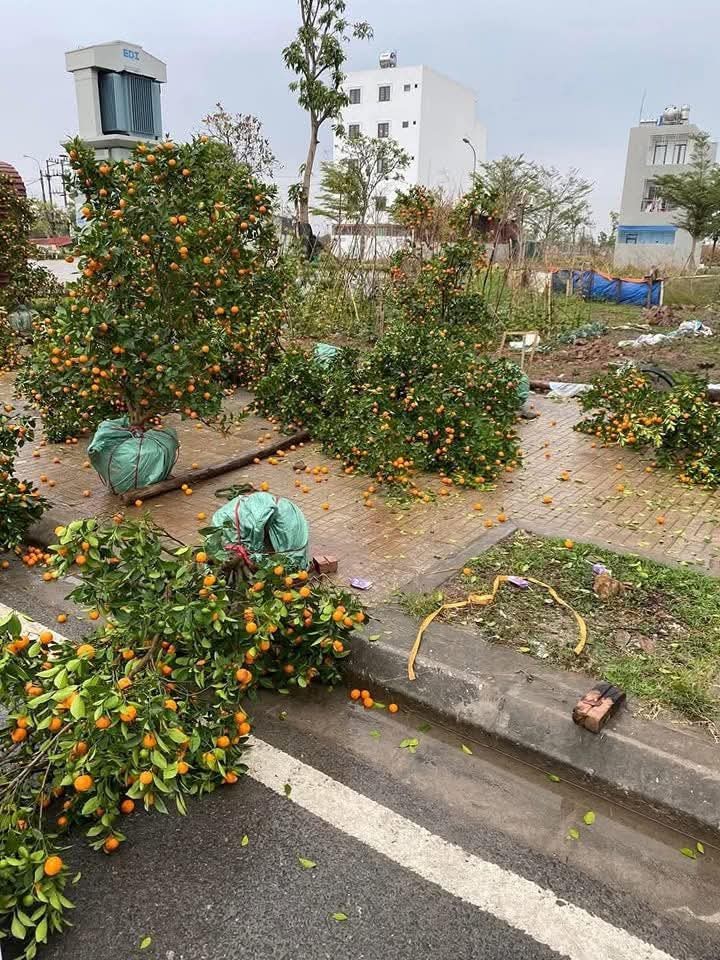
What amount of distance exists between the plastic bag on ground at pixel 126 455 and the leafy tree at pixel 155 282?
0.44ft

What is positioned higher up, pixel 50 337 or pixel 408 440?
pixel 50 337

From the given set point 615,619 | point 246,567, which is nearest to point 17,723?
point 246,567

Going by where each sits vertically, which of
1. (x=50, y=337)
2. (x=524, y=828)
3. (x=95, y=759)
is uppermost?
(x=50, y=337)

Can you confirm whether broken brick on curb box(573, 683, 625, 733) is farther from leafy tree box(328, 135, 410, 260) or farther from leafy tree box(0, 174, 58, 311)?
Answer: leafy tree box(0, 174, 58, 311)

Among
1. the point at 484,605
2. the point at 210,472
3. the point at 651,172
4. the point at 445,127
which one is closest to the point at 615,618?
the point at 484,605

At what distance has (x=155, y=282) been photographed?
5703mm

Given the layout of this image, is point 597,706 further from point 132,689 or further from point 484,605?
point 132,689

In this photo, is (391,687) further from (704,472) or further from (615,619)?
(704,472)

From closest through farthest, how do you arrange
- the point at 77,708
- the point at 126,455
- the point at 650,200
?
1. the point at 77,708
2. the point at 126,455
3. the point at 650,200

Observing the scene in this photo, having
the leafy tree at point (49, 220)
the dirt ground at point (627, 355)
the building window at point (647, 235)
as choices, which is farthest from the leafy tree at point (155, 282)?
the building window at point (647, 235)

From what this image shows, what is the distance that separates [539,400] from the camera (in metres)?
10.2

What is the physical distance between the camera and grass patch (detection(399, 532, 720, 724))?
3477mm

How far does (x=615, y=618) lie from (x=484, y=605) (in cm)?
75

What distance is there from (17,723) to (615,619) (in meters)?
3.11
